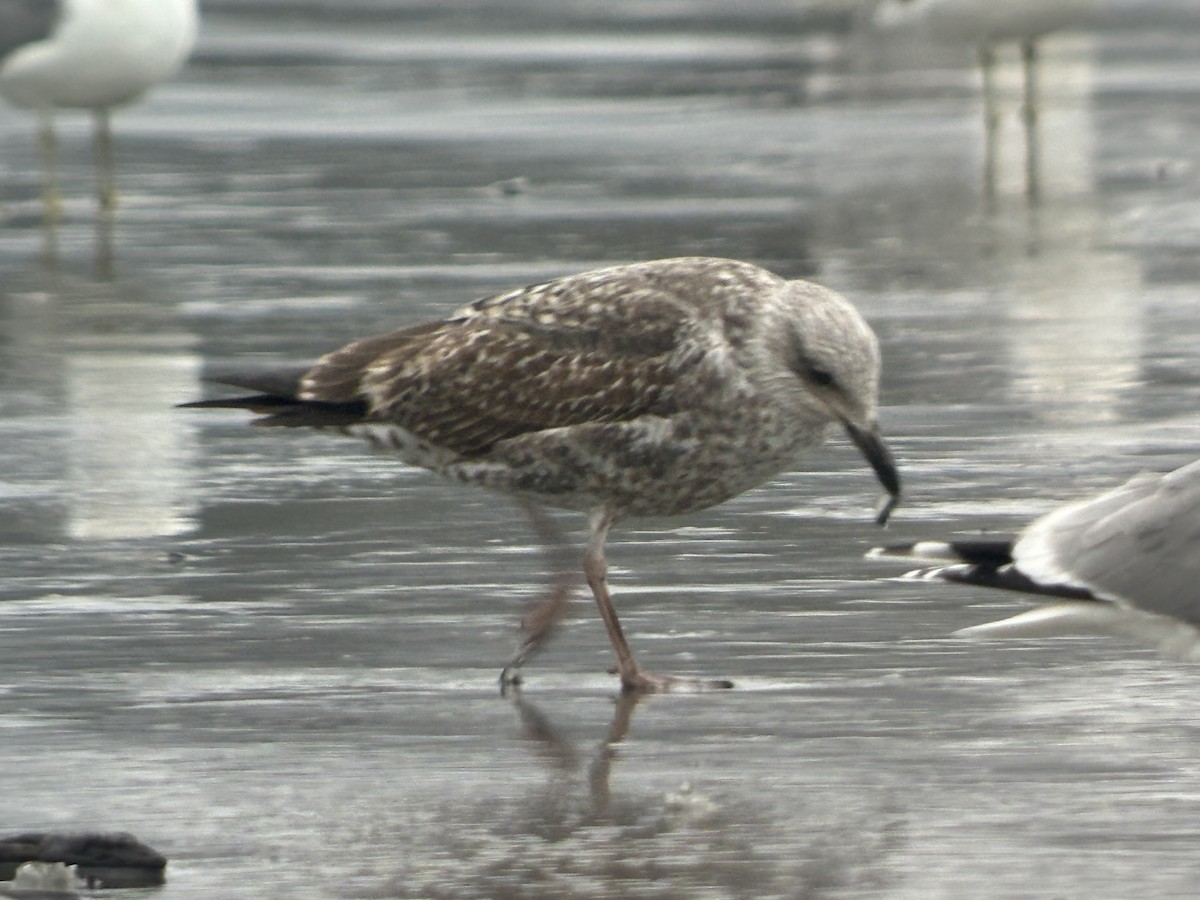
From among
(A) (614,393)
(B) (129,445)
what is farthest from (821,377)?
(B) (129,445)

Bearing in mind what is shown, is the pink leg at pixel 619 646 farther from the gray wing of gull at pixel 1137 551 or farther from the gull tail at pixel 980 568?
the gray wing of gull at pixel 1137 551

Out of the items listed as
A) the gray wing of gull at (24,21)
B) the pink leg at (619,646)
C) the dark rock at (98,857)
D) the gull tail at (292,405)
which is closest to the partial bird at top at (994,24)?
the gray wing of gull at (24,21)

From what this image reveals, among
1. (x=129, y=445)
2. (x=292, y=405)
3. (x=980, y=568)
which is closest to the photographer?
(x=980, y=568)

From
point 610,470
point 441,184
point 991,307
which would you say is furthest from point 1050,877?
point 441,184

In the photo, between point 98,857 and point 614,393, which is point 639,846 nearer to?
point 98,857

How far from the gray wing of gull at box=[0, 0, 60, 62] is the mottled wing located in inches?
401

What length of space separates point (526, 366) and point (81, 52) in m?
10.4

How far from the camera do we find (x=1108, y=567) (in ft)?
20.0

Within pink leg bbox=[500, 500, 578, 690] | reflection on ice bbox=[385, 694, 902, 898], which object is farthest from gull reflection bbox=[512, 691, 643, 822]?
pink leg bbox=[500, 500, 578, 690]

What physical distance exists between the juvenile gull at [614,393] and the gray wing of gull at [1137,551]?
81cm

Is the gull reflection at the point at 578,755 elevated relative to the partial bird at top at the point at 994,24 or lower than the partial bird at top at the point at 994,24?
elevated

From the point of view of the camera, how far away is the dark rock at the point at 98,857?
5406mm

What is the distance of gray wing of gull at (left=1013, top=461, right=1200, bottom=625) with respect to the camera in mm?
6055

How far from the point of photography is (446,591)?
7.82 metres
